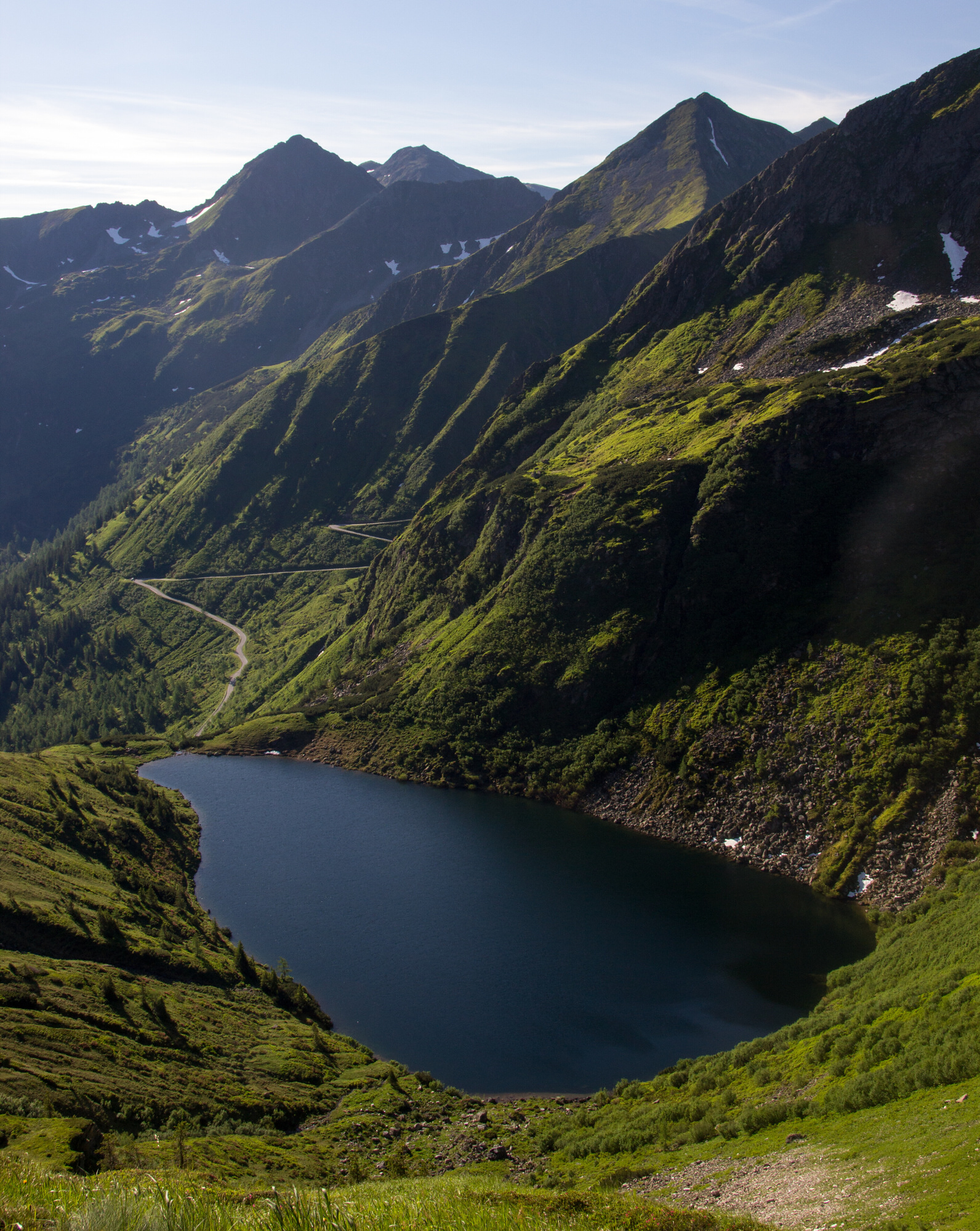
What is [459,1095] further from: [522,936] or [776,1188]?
[776,1188]

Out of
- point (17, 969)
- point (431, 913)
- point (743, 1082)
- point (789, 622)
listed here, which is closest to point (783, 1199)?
point (743, 1082)

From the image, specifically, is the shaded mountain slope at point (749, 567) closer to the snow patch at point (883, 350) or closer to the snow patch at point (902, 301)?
the snow patch at point (902, 301)

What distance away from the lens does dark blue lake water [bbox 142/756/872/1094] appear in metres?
49.5

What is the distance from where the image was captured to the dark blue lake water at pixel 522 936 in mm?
49500

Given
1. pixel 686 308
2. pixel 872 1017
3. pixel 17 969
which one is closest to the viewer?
pixel 872 1017

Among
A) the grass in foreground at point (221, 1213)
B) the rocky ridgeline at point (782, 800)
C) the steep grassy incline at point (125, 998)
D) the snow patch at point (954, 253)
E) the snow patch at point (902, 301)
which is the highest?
the snow patch at point (954, 253)

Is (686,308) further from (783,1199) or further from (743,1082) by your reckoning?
(783,1199)

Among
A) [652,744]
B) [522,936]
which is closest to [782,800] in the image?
[652,744]

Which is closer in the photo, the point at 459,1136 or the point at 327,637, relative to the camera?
the point at 459,1136

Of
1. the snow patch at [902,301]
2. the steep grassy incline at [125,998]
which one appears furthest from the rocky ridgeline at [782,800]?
the snow patch at [902,301]

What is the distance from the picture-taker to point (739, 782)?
73938mm

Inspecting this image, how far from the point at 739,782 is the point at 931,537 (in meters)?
30.9

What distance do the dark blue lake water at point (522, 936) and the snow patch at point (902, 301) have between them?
299 ft

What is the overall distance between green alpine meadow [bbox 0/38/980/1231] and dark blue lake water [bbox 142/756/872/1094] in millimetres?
2583
